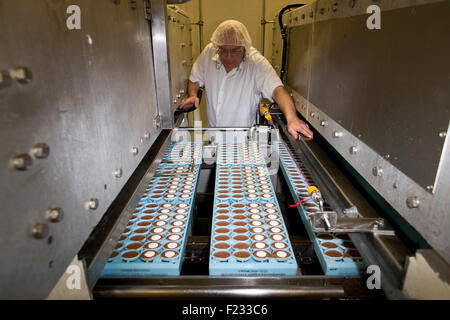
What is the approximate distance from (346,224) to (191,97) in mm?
1926

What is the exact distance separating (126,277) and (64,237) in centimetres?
46

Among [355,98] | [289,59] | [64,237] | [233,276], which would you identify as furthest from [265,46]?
[64,237]

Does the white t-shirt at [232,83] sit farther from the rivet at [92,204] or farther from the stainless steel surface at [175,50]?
the rivet at [92,204]

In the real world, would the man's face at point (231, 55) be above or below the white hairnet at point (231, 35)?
below

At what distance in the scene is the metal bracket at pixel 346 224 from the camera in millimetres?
1034

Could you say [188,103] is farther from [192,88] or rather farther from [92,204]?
[92,204]

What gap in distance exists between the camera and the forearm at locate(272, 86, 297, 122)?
7.33ft

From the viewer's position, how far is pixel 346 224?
1.04 meters

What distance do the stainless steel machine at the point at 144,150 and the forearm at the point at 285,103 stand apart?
1.86ft

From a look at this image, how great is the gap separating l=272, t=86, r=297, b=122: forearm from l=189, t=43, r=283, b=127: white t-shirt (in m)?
0.29

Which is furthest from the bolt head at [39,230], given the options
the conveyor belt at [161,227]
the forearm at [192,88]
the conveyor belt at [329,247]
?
the forearm at [192,88]

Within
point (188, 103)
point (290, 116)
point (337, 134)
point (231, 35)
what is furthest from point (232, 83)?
point (337, 134)
